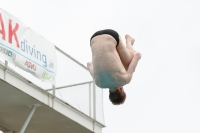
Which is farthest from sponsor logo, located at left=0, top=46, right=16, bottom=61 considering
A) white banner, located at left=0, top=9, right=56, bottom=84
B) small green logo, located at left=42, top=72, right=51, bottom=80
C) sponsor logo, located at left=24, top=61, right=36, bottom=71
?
small green logo, located at left=42, top=72, right=51, bottom=80

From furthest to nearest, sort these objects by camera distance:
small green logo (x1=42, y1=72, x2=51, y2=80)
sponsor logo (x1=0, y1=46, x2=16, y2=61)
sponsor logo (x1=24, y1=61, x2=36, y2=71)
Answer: small green logo (x1=42, y1=72, x2=51, y2=80)
sponsor logo (x1=24, y1=61, x2=36, y2=71)
sponsor logo (x1=0, y1=46, x2=16, y2=61)

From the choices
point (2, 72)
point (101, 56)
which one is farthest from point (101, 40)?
point (2, 72)

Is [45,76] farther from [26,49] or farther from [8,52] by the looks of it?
[8,52]

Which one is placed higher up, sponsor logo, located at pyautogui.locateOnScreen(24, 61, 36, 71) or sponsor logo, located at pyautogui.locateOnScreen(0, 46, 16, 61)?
sponsor logo, located at pyautogui.locateOnScreen(24, 61, 36, 71)

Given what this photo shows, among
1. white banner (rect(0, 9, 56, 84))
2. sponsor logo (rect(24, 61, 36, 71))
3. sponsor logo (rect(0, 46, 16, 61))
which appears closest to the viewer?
sponsor logo (rect(0, 46, 16, 61))

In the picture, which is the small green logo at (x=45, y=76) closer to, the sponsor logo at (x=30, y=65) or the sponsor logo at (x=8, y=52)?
the sponsor logo at (x=30, y=65)

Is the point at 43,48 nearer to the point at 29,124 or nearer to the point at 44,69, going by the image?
the point at 44,69

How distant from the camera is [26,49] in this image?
1948cm

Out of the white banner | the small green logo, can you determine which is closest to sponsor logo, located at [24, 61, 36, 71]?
the white banner

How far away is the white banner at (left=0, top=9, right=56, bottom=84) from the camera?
18.9 metres

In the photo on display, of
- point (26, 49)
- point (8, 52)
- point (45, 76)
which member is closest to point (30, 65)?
point (26, 49)

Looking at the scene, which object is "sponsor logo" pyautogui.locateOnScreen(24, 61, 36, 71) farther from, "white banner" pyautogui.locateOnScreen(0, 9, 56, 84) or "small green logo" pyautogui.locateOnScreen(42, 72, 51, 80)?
"small green logo" pyautogui.locateOnScreen(42, 72, 51, 80)

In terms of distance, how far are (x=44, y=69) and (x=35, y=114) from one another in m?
1.61

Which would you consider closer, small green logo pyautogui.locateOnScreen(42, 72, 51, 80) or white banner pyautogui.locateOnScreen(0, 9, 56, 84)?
white banner pyautogui.locateOnScreen(0, 9, 56, 84)
